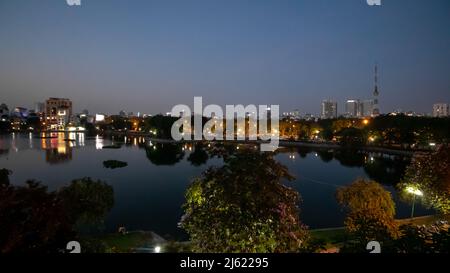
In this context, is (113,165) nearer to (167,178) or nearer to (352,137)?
(167,178)

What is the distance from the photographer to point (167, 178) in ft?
83.7

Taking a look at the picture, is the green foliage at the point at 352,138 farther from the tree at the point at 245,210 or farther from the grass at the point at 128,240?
the tree at the point at 245,210

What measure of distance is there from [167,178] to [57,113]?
115410 mm

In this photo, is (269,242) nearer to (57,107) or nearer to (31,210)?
(31,210)

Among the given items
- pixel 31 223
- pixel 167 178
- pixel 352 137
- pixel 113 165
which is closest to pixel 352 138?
pixel 352 137

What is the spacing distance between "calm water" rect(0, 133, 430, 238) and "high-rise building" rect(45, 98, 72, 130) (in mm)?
88520

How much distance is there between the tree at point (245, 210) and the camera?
464 cm

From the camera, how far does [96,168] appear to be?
99.1 feet

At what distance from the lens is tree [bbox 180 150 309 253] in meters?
4.64

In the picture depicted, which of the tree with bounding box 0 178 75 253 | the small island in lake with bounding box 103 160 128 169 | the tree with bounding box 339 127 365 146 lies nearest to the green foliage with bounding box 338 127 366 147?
the tree with bounding box 339 127 365 146

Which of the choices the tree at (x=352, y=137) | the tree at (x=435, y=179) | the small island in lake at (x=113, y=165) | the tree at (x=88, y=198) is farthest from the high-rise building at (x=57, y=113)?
the tree at (x=435, y=179)

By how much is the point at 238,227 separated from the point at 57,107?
455ft

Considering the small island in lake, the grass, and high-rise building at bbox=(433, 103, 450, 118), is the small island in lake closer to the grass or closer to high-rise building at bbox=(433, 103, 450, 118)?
the grass
